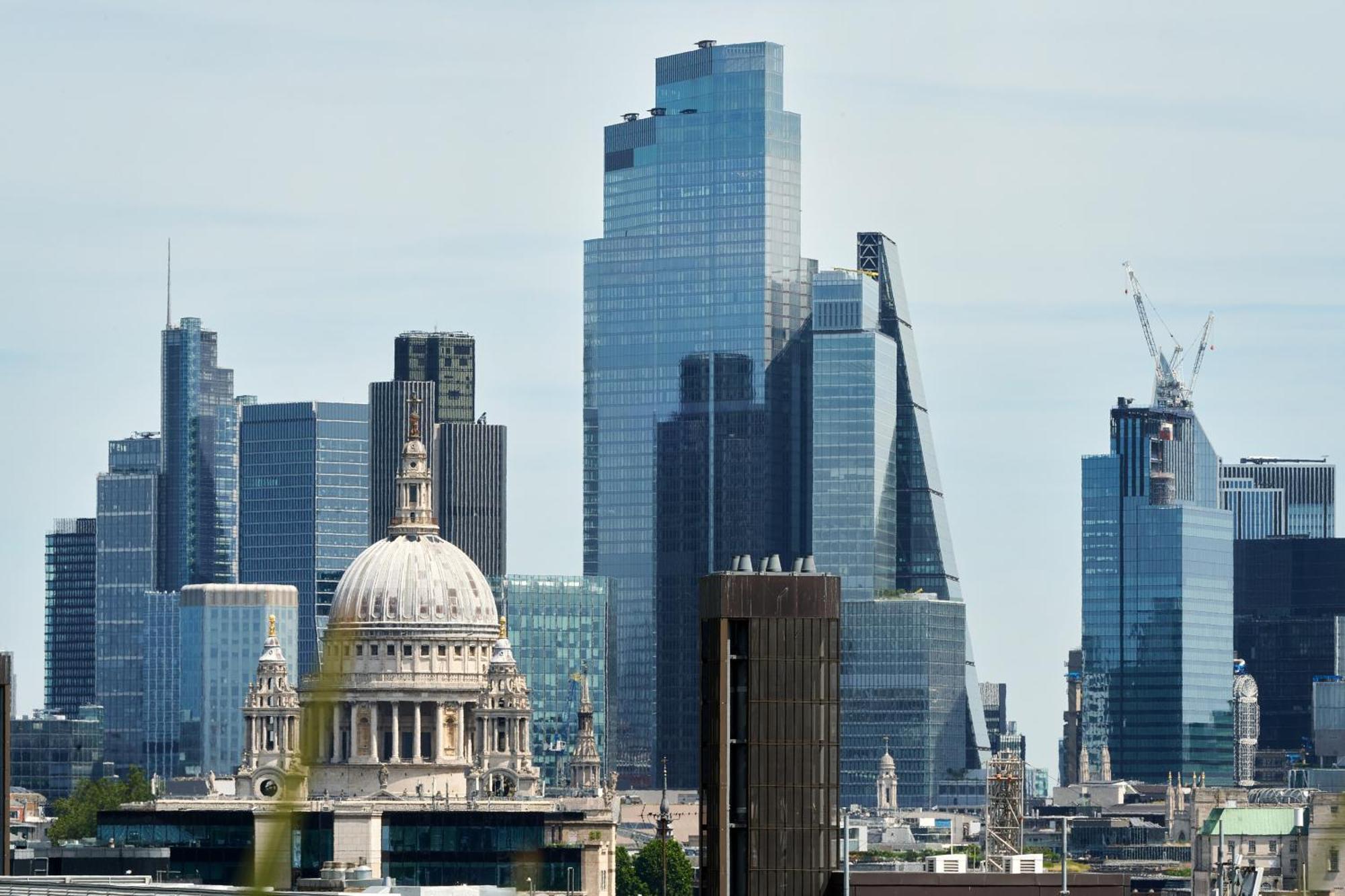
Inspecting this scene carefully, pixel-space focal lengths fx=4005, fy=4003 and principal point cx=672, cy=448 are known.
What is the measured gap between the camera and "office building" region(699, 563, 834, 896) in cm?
9062

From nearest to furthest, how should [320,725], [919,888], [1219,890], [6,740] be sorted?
[320,725]
[919,888]
[6,740]
[1219,890]

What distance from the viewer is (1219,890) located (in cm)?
13625

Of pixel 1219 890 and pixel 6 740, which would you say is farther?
pixel 1219 890

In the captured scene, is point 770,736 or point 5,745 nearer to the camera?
point 770,736

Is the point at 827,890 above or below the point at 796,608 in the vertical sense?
below

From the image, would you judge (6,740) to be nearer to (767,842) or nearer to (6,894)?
(767,842)

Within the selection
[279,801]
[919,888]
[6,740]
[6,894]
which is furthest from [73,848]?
[279,801]

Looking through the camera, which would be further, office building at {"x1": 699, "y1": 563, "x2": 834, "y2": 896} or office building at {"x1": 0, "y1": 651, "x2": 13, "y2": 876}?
office building at {"x1": 0, "y1": 651, "x2": 13, "y2": 876}

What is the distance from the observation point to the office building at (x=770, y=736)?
90.6 metres

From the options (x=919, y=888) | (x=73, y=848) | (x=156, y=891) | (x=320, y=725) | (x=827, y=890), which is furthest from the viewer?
(x=73, y=848)

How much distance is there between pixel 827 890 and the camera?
3543 inches

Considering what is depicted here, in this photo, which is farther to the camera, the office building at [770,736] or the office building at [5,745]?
the office building at [5,745]

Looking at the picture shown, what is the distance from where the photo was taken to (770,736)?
91375mm

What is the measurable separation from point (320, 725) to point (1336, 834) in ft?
31.4
